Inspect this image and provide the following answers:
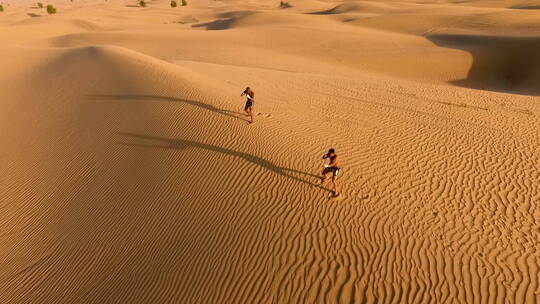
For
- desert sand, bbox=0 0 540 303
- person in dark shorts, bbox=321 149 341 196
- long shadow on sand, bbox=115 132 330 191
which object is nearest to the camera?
desert sand, bbox=0 0 540 303

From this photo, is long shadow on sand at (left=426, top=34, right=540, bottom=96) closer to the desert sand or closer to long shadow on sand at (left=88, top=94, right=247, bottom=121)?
the desert sand

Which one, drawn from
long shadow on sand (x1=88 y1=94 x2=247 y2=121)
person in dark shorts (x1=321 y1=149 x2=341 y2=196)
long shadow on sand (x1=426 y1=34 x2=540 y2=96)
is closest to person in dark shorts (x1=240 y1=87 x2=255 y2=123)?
long shadow on sand (x1=88 y1=94 x2=247 y2=121)

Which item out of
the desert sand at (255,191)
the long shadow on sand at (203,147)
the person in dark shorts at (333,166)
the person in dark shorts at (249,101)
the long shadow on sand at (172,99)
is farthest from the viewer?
the long shadow on sand at (172,99)

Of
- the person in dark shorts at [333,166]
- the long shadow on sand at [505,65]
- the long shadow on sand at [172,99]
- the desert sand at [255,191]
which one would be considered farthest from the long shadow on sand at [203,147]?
the long shadow on sand at [505,65]

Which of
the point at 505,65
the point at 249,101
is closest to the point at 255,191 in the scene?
the point at 249,101

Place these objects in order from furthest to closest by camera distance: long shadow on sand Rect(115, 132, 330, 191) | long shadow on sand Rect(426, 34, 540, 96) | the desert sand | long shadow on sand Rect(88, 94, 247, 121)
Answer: long shadow on sand Rect(426, 34, 540, 96)
long shadow on sand Rect(88, 94, 247, 121)
long shadow on sand Rect(115, 132, 330, 191)
the desert sand

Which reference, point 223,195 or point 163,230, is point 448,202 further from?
point 163,230

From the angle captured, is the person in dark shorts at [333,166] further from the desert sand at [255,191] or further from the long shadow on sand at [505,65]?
the long shadow on sand at [505,65]
